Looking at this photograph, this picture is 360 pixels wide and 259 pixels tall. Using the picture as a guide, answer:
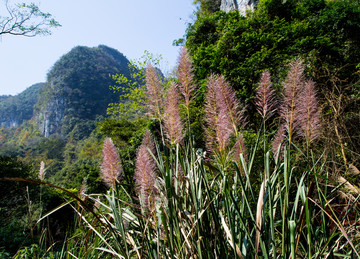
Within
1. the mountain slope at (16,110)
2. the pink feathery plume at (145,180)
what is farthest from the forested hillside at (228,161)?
the mountain slope at (16,110)

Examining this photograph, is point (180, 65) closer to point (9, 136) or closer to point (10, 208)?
point (10, 208)

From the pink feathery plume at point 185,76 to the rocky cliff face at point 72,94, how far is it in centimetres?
7060

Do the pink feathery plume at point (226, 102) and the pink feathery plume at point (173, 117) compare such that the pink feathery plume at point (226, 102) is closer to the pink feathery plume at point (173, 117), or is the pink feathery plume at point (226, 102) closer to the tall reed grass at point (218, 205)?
the tall reed grass at point (218, 205)

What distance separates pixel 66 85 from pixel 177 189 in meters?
85.7

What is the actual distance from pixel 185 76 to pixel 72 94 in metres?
82.2

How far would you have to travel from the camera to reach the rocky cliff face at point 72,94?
69281 mm

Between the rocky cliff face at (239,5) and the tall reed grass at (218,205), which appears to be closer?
the tall reed grass at (218,205)

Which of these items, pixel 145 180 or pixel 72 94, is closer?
pixel 145 180

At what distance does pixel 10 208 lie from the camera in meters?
6.36

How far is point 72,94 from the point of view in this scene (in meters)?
72.3

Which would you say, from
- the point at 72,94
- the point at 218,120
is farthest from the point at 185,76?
the point at 72,94

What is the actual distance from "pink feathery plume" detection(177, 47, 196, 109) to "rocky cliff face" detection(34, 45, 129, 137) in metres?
70.6

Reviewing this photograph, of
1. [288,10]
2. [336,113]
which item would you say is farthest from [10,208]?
[288,10]

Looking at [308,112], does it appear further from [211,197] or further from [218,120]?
[211,197]
